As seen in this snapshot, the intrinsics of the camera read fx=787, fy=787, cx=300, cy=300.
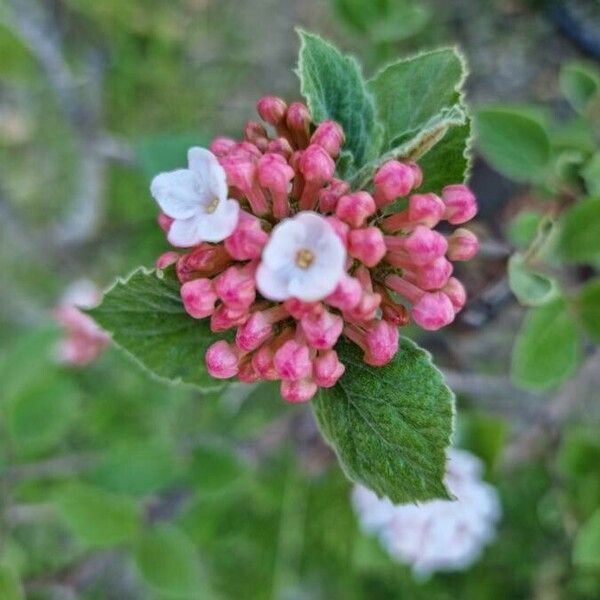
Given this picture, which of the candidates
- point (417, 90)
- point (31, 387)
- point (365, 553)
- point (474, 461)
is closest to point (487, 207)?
point (474, 461)

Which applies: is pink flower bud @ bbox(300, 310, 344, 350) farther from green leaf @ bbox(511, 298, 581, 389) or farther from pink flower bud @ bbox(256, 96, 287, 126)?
green leaf @ bbox(511, 298, 581, 389)

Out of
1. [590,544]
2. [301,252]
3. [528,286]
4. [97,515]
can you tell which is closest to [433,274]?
[301,252]

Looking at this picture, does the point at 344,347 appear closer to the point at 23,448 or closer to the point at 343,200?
the point at 343,200

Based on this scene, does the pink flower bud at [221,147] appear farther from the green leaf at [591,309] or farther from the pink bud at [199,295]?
the green leaf at [591,309]

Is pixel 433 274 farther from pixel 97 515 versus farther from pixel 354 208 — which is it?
pixel 97 515

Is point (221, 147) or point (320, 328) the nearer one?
point (320, 328)
